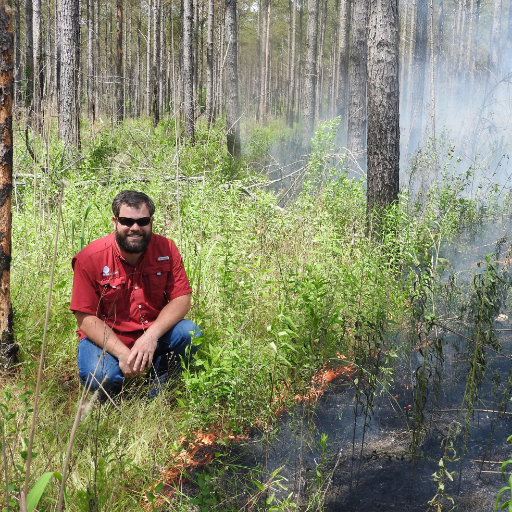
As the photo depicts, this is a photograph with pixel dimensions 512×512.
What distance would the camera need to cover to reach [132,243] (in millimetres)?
3062

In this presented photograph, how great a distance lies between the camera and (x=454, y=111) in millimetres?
23672

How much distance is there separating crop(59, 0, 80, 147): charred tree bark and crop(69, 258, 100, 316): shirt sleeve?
4.78 metres

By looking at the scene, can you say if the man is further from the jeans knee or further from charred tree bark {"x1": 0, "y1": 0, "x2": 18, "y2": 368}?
charred tree bark {"x1": 0, "y1": 0, "x2": 18, "y2": 368}

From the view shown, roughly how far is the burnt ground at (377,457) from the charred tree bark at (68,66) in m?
5.84

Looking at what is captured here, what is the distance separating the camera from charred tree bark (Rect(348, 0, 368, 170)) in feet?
31.9

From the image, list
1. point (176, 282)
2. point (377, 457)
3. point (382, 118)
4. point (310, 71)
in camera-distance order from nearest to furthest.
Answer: point (377, 457), point (176, 282), point (382, 118), point (310, 71)

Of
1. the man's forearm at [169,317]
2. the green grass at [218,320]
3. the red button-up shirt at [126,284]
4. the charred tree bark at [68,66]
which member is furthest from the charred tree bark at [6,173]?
the charred tree bark at [68,66]

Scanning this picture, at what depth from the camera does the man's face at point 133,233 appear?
304cm

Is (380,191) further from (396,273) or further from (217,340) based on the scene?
(217,340)

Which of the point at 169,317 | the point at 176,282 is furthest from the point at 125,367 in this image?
the point at 176,282

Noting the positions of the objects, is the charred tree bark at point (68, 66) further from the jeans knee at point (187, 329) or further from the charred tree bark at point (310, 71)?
the charred tree bark at point (310, 71)

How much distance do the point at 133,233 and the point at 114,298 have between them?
1.38 feet

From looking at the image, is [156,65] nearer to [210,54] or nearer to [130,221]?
[210,54]

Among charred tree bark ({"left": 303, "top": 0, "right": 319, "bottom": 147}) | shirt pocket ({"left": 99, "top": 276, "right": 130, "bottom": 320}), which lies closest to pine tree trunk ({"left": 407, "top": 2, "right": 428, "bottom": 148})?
charred tree bark ({"left": 303, "top": 0, "right": 319, "bottom": 147})
